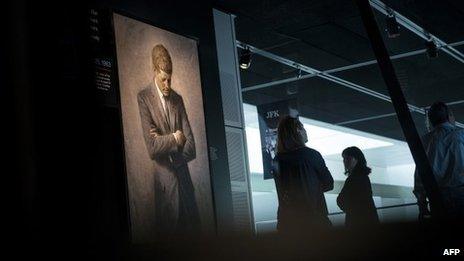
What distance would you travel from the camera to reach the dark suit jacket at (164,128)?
3.90 m

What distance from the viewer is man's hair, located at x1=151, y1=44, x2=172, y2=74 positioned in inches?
161

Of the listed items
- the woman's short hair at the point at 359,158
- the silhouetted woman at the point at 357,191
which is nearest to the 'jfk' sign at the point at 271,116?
the woman's short hair at the point at 359,158

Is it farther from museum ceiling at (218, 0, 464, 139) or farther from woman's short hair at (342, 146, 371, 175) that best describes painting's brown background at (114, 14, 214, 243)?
museum ceiling at (218, 0, 464, 139)

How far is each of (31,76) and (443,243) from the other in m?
0.60

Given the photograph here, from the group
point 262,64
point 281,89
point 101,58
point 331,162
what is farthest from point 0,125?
point 331,162

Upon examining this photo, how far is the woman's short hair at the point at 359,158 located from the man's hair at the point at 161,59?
4.36 ft

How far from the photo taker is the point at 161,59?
13.6 ft

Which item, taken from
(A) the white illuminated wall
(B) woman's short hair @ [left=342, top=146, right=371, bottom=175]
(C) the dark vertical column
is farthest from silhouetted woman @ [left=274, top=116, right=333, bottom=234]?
(A) the white illuminated wall

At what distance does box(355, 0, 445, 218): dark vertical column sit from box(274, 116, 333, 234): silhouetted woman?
5.99 feet

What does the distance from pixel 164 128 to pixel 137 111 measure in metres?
0.28

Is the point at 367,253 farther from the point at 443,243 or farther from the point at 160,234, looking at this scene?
the point at 160,234

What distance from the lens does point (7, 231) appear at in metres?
0.78

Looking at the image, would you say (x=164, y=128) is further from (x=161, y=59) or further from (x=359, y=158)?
(x=359, y=158)
